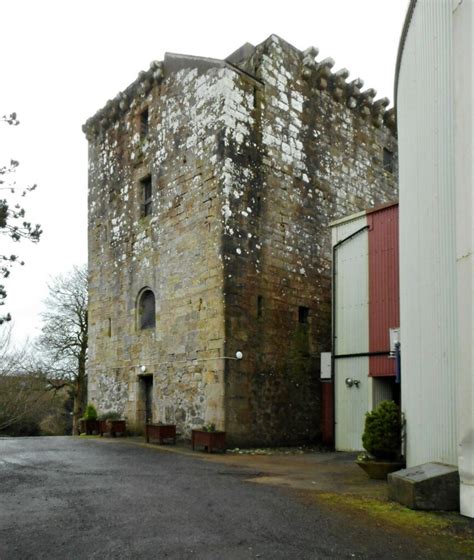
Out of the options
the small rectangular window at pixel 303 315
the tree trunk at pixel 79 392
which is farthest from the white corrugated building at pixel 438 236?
the tree trunk at pixel 79 392

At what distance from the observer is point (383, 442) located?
28.8ft

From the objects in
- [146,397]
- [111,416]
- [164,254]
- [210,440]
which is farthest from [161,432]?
[164,254]

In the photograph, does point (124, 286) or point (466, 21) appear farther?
point (124, 286)

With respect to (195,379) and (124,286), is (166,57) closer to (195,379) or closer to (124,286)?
(124,286)

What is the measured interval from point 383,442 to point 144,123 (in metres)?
12.4

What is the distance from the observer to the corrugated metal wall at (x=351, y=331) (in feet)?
46.0

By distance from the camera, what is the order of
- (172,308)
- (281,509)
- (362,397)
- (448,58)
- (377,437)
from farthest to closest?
(172,308)
(362,397)
(377,437)
(448,58)
(281,509)

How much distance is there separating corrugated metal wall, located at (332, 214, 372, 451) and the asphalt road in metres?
5.18

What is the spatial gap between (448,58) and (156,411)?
1114 cm

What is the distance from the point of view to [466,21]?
678 cm

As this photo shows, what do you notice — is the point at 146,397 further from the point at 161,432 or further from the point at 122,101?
the point at 122,101

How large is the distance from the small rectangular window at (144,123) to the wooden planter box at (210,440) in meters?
9.04

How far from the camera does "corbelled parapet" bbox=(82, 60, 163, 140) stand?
16859 mm

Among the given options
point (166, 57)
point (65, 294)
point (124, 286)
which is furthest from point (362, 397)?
point (65, 294)
